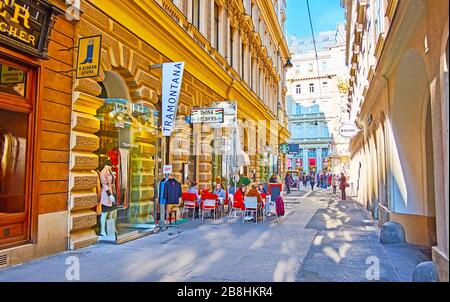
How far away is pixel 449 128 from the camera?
422cm

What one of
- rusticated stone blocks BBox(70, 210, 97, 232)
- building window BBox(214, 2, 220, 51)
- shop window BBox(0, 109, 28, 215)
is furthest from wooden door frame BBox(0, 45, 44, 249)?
building window BBox(214, 2, 220, 51)

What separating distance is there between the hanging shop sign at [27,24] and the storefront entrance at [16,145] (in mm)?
381

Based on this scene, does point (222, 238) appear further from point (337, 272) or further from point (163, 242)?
point (337, 272)

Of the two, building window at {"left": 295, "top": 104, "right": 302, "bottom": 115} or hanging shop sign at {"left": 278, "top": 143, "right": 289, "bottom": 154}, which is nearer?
hanging shop sign at {"left": 278, "top": 143, "right": 289, "bottom": 154}

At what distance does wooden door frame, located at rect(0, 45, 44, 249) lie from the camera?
6.58 metres

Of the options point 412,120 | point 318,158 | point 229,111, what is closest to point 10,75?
point 412,120

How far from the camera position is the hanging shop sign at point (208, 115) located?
12281mm

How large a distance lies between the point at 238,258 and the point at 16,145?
4511 millimetres

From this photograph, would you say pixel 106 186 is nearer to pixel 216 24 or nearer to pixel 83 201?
pixel 83 201

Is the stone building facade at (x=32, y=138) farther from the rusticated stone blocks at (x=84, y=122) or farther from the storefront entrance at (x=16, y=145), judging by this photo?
the rusticated stone blocks at (x=84, y=122)

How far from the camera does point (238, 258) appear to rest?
6816 mm

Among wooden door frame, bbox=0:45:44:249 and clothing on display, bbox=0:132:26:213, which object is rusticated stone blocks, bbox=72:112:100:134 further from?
clothing on display, bbox=0:132:26:213

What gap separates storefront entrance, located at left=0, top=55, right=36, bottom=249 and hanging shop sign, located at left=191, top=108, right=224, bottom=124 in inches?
249

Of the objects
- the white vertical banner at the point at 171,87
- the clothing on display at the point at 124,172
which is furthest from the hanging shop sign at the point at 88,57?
the white vertical banner at the point at 171,87
